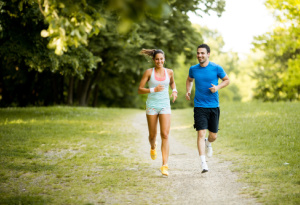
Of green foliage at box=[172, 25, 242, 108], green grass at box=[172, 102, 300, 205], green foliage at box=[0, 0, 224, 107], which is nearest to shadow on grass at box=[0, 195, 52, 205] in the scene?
green foliage at box=[0, 0, 224, 107]

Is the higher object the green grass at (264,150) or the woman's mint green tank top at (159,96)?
the woman's mint green tank top at (159,96)

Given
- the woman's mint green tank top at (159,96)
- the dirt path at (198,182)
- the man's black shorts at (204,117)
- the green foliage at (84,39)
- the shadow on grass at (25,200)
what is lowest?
the dirt path at (198,182)

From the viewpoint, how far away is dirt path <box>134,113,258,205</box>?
17.3 feet

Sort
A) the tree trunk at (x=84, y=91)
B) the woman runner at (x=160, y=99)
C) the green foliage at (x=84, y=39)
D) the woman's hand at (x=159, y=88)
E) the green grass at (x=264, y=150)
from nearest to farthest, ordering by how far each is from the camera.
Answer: the green foliage at (x=84, y=39), the green grass at (x=264, y=150), the woman's hand at (x=159, y=88), the woman runner at (x=160, y=99), the tree trunk at (x=84, y=91)

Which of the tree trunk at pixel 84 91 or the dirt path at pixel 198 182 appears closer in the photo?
the dirt path at pixel 198 182

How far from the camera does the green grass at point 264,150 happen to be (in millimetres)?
5465

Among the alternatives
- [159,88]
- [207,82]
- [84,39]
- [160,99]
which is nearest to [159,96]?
[160,99]

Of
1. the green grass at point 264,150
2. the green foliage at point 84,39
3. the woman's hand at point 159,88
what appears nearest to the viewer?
the green foliage at point 84,39

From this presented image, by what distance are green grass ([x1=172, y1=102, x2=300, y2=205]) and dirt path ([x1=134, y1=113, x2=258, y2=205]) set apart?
0.77ft

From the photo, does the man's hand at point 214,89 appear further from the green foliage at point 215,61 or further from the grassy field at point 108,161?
the green foliage at point 215,61

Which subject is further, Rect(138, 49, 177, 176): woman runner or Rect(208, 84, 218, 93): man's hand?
Rect(138, 49, 177, 176): woman runner

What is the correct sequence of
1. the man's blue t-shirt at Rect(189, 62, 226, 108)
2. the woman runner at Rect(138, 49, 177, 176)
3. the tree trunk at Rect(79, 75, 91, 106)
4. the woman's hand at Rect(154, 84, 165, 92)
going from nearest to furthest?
the woman's hand at Rect(154, 84, 165, 92) < the woman runner at Rect(138, 49, 177, 176) < the man's blue t-shirt at Rect(189, 62, 226, 108) < the tree trunk at Rect(79, 75, 91, 106)

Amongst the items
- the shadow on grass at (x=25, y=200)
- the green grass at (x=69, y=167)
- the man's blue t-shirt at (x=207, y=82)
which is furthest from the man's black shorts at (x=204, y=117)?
the shadow on grass at (x=25, y=200)

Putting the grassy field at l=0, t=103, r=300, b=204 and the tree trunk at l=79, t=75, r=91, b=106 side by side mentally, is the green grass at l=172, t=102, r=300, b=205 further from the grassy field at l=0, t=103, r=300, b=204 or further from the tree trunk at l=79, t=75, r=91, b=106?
the tree trunk at l=79, t=75, r=91, b=106
